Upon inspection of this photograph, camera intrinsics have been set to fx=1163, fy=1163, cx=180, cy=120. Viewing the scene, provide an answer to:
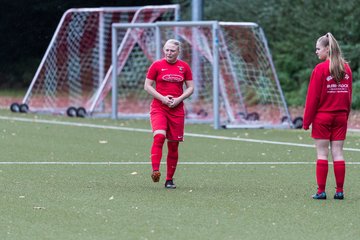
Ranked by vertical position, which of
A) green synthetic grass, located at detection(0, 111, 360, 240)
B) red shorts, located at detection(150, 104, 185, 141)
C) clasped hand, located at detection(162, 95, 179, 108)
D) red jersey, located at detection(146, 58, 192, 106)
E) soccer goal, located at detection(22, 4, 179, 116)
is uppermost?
red jersey, located at detection(146, 58, 192, 106)

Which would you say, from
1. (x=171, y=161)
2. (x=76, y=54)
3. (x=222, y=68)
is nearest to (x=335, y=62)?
(x=171, y=161)

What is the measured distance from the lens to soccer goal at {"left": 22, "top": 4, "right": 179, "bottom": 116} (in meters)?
27.6

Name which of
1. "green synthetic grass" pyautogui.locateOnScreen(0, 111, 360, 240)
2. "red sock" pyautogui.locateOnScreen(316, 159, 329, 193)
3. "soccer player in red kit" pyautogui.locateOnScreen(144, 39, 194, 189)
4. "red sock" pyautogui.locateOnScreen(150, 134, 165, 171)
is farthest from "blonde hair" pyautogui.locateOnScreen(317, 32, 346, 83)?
"red sock" pyautogui.locateOnScreen(150, 134, 165, 171)

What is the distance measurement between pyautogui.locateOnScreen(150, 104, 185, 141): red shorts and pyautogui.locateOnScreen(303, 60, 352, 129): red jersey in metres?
1.71

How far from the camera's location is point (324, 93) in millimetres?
11062

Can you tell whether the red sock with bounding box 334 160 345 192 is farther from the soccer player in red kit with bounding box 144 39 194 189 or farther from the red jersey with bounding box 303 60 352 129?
the soccer player in red kit with bounding box 144 39 194 189

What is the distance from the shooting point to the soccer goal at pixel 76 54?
2761 centimetres

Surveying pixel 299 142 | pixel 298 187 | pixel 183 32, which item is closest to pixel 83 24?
pixel 183 32

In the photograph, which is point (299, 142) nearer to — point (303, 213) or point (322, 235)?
point (303, 213)

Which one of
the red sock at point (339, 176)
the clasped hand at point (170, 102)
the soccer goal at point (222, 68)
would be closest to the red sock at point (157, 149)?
the clasped hand at point (170, 102)

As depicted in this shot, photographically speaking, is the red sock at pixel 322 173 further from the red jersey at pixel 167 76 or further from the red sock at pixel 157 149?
the red jersey at pixel 167 76

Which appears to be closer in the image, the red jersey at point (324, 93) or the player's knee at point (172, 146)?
the red jersey at point (324, 93)

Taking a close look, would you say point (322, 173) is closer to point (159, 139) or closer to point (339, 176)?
point (339, 176)

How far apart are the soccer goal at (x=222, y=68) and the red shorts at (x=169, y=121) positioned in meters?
9.16
